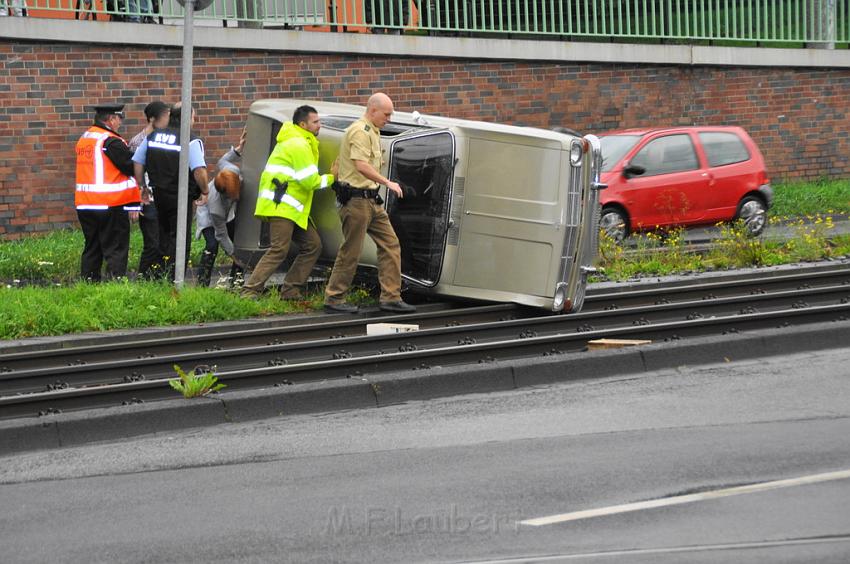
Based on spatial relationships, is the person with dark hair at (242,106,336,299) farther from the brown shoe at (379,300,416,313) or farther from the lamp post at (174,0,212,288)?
the brown shoe at (379,300,416,313)

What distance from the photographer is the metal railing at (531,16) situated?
18781 millimetres

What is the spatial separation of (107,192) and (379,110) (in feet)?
10.7

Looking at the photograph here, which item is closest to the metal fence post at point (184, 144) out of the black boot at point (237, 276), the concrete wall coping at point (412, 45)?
the black boot at point (237, 276)

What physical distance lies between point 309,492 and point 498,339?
454cm

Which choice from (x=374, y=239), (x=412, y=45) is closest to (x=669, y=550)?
(x=374, y=239)

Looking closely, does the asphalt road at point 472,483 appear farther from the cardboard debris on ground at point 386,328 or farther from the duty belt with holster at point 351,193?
the duty belt with holster at point 351,193

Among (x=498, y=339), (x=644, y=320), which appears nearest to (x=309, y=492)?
(x=498, y=339)

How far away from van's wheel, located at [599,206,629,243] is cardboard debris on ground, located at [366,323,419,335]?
6.57 m

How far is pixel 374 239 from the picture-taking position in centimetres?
1212

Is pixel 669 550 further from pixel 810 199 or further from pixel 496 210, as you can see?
pixel 810 199

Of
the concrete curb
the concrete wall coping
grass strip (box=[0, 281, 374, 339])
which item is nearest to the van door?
grass strip (box=[0, 281, 374, 339])

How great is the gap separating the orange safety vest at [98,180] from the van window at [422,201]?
290cm

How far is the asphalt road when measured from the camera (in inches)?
229

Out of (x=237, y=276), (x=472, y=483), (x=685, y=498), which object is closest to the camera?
(x=685, y=498)
